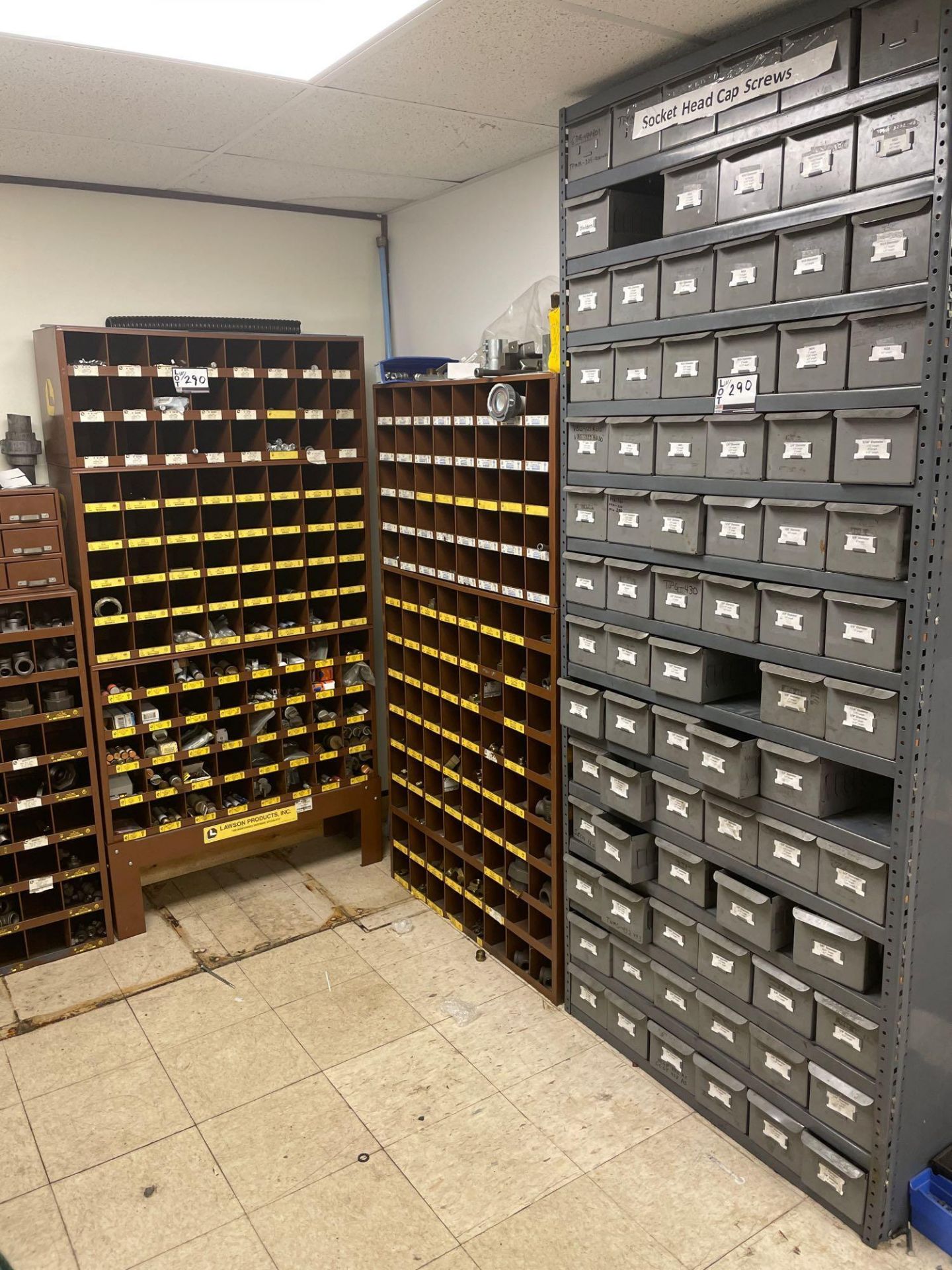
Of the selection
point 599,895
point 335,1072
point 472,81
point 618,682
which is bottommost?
point 335,1072

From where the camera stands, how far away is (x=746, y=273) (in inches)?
91.4

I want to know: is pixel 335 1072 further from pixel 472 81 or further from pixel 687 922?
pixel 472 81

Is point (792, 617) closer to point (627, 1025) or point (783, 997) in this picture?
point (783, 997)

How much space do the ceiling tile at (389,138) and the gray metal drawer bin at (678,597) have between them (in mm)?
1635

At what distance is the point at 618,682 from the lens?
2.92m

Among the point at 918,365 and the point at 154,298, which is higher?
the point at 154,298

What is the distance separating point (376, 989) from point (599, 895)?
3.23 feet

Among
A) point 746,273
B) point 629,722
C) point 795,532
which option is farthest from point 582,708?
point 746,273

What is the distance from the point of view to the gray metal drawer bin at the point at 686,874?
2.74 metres

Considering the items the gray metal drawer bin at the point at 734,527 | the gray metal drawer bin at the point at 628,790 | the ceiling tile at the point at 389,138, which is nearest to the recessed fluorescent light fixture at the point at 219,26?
the ceiling tile at the point at 389,138

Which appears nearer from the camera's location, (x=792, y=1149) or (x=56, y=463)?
(x=792, y=1149)

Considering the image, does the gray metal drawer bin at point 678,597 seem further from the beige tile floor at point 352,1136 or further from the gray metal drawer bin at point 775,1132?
the beige tile floor at point 352,1136

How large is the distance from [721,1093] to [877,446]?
6.09 feet

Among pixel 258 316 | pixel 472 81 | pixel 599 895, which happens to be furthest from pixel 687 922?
pixel 258 316
